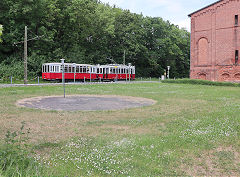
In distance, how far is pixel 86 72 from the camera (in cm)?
4138

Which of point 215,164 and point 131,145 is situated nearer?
point 215,164

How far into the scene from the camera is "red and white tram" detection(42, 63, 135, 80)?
3550 cm

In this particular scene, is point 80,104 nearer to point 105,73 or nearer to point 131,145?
point 131,145

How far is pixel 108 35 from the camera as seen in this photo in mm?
54250

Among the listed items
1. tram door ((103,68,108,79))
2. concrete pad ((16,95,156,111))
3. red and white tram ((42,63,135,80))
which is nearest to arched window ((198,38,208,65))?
red and white tram ((42,63,135,80))

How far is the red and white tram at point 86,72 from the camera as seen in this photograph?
3550cm

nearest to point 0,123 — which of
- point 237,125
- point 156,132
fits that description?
point 156,132

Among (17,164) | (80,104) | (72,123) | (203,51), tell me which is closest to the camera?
(17,164)

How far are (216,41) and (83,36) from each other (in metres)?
25.9

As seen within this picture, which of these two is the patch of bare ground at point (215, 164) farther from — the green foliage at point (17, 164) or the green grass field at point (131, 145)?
the green foliage at point (17, 164)

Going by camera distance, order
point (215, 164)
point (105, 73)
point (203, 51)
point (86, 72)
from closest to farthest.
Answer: point (215, 164) → point (203, 51) → point (86, 72) → point (105, 73)

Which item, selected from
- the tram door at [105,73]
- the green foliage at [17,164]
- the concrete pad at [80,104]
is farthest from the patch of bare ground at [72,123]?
the tram door at [105,73]

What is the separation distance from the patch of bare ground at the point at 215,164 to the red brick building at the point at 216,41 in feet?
117

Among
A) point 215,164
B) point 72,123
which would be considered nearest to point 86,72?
point 72,123
